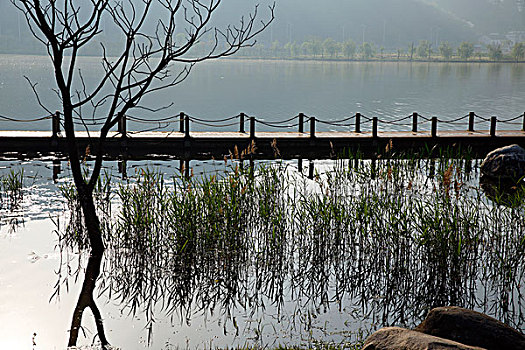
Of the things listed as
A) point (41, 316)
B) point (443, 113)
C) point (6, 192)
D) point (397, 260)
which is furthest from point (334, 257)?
point (443, 113)

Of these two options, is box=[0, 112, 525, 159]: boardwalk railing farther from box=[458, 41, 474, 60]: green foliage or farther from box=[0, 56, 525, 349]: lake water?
box=[458, 41, 474, 60]: green foliage

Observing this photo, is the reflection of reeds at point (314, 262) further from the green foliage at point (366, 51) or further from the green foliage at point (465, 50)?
the green foliage at point (465, 50)

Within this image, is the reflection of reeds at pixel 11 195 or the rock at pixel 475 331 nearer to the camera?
the rock at pixel 475 331

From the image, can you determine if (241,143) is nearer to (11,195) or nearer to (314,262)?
(11,195)

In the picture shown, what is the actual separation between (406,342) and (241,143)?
1292 centimetres

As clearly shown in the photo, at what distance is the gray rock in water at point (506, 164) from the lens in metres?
14.1

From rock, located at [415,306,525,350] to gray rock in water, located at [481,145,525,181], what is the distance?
9.74 meters

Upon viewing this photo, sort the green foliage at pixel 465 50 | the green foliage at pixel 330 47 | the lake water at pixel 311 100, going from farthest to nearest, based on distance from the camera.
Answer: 1. the green foliage at pixel 330 47
2. the green foliage at pixel 465 50
3. the lake water at pixel 311 100

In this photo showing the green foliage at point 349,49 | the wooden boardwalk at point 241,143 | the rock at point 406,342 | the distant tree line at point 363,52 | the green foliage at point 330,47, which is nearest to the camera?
the rock at point 406,342

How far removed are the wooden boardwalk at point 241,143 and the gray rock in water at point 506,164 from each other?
1.28 metres

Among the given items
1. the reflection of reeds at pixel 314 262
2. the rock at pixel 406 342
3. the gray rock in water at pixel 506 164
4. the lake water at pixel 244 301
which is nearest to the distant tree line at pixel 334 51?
the gray rock in water at pixel 506 164

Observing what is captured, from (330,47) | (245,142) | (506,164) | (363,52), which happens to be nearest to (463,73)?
(363,52)

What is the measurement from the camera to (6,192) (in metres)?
10.7

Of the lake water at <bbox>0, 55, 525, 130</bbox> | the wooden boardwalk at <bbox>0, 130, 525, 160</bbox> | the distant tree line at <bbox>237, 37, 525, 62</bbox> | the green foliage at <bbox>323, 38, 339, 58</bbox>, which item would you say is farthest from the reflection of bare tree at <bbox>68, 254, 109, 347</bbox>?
the green foliage at <bbox>323, 38, 339, 58</bbox>
